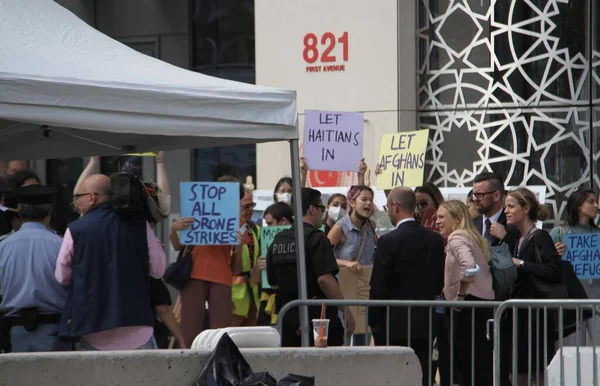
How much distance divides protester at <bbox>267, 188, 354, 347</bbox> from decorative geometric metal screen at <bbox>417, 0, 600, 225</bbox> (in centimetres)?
558

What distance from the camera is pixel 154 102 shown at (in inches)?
304

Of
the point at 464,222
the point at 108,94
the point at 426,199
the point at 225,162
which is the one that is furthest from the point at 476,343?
the point at 225,162

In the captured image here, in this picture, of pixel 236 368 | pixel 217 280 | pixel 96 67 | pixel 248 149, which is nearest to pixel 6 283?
pixel 96 67

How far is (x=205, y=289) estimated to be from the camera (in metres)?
11.3

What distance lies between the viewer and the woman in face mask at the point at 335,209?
40.0 ft

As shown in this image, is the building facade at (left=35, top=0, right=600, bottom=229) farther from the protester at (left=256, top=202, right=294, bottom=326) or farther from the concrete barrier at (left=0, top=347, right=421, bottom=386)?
the concrete barrier at (left=0, top=347, right=421, bottom=386)

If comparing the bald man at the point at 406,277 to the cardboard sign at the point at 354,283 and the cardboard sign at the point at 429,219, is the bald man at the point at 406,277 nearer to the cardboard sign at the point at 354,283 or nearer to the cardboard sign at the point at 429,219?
the cardboard sign at the point at 354,283

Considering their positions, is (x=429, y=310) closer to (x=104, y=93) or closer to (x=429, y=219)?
(x=429, y=219)

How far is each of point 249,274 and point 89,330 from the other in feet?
14.5

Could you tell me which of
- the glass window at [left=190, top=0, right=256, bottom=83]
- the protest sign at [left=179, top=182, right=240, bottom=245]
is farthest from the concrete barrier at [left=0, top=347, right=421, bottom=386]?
the glass window at [left=190, top=0, right=256, bottom=83]

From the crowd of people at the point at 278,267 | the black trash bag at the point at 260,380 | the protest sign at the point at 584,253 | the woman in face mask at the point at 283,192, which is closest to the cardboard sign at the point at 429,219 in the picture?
the crowd of people at the point at 278,267

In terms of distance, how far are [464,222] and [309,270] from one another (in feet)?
4.19

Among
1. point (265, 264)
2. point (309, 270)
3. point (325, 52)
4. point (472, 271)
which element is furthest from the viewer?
point (325, 52)

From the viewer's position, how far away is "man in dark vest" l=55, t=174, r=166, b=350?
7820 millimetres
